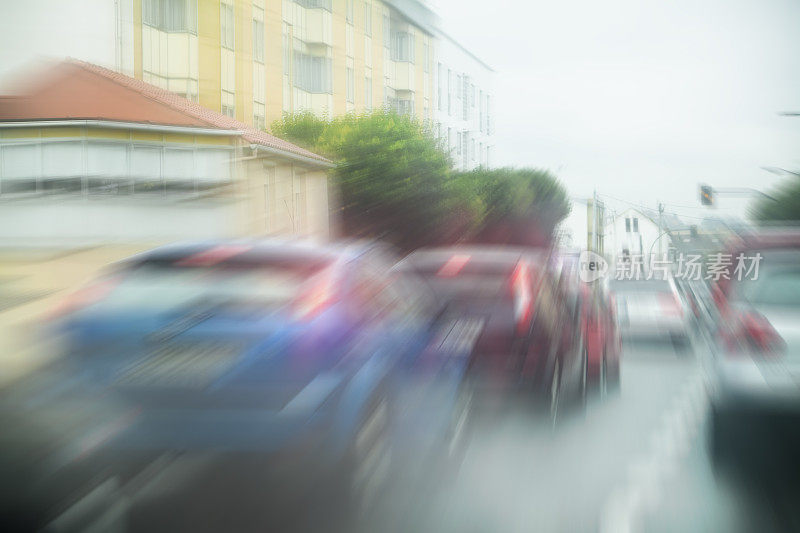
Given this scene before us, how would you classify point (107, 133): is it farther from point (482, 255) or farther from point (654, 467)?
point (654, 467)

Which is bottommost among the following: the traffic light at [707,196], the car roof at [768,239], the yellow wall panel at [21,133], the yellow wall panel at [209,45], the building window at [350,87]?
the car roof at [768,239]

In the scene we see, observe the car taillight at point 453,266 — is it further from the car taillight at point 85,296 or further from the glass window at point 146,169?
the car taillight at point 85,296

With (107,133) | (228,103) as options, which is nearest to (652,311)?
(107,133)

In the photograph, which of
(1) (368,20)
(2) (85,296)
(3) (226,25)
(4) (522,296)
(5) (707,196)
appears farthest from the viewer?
(5) (707,196)

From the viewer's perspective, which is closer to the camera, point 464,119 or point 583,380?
point 583,380

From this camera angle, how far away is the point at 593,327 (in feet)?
29.5

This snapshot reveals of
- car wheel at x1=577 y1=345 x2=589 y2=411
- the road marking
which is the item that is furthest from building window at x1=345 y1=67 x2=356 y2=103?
the road marking

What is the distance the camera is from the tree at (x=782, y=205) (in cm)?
4967

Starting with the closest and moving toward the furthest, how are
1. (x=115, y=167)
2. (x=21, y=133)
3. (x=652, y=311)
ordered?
(x=21, y=133) < (x=115, y=167) < (x=652, y=311)

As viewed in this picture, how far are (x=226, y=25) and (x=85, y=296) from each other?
1901 millimetres

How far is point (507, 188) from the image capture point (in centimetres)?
3291

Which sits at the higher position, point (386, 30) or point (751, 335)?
point (386, 30)

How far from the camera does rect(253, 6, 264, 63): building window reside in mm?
6043

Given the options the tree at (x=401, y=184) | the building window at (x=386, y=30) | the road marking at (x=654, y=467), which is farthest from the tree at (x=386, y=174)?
the road marking at (x=654, y=467)
